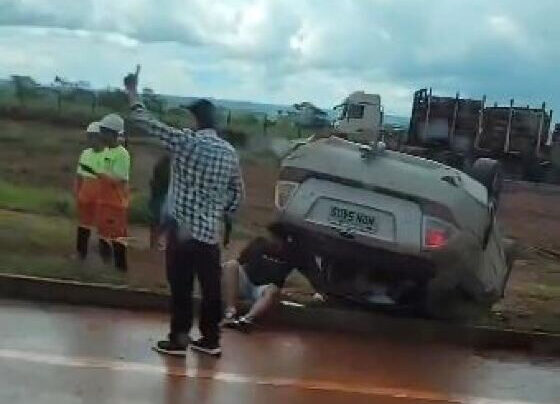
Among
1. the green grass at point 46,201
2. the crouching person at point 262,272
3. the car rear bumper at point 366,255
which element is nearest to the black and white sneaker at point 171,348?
the crouching person at point 262,272

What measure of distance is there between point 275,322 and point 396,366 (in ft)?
3.96

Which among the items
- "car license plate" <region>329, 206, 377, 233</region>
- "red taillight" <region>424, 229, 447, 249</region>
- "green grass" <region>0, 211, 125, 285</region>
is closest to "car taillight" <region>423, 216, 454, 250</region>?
"red taillight" <region>424, 229, 447, 249</region>

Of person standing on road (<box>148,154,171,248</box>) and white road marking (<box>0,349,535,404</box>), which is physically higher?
person standing on road (<box>148,154,171,248</box>)

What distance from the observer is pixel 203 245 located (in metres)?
7.07

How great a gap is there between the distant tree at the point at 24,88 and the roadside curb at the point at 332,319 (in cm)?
460

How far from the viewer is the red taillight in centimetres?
825

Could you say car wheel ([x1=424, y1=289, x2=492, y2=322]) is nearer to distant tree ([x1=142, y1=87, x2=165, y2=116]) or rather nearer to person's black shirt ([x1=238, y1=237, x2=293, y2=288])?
person's black shirt ([x1=238, y1=237, x2=293, y2=288])

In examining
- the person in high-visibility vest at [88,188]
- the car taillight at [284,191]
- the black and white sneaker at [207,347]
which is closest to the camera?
the black and white sneaker at [207,347]

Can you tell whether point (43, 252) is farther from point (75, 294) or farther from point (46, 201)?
point (46, 201)

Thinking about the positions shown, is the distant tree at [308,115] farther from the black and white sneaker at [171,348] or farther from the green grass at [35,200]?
the black and white sneaker at [171,348]

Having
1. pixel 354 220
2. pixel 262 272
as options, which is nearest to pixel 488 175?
pixel 354 220

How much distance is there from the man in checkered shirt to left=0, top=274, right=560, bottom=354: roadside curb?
4.49 ft

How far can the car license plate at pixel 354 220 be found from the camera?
835 centimetres

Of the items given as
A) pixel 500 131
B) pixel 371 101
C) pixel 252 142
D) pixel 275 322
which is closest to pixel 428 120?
pixel 500 131
